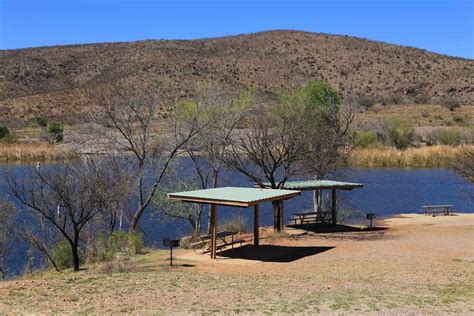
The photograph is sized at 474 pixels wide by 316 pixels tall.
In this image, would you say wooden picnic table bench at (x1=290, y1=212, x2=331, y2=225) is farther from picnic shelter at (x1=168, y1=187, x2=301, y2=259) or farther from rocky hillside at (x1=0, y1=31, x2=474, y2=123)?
rocky hillside at (x1=0, y1=31, x2=474, y2=123)

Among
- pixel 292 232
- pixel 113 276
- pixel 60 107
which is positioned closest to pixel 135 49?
pixel 60 107

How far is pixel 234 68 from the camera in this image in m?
104

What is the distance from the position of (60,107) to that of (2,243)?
62.7 m

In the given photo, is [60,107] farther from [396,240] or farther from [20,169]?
[396,240]

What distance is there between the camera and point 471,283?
50.4ft

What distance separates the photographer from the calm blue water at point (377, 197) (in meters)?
29.4

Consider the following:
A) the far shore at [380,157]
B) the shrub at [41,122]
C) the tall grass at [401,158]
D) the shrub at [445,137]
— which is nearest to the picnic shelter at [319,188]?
the tall grass at [401,158]

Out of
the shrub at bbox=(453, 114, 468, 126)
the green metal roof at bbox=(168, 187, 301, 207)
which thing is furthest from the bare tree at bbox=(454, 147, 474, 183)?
the shrub at bbox=(453, 114, 468, 126)

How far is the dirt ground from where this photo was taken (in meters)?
12.4

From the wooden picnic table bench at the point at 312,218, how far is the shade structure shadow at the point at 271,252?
579cm

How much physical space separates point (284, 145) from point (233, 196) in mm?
6064

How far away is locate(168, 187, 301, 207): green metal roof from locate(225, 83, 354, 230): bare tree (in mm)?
3727

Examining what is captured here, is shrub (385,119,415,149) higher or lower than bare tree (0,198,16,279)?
higher

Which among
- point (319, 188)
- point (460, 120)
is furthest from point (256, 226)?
point (460, 120)
